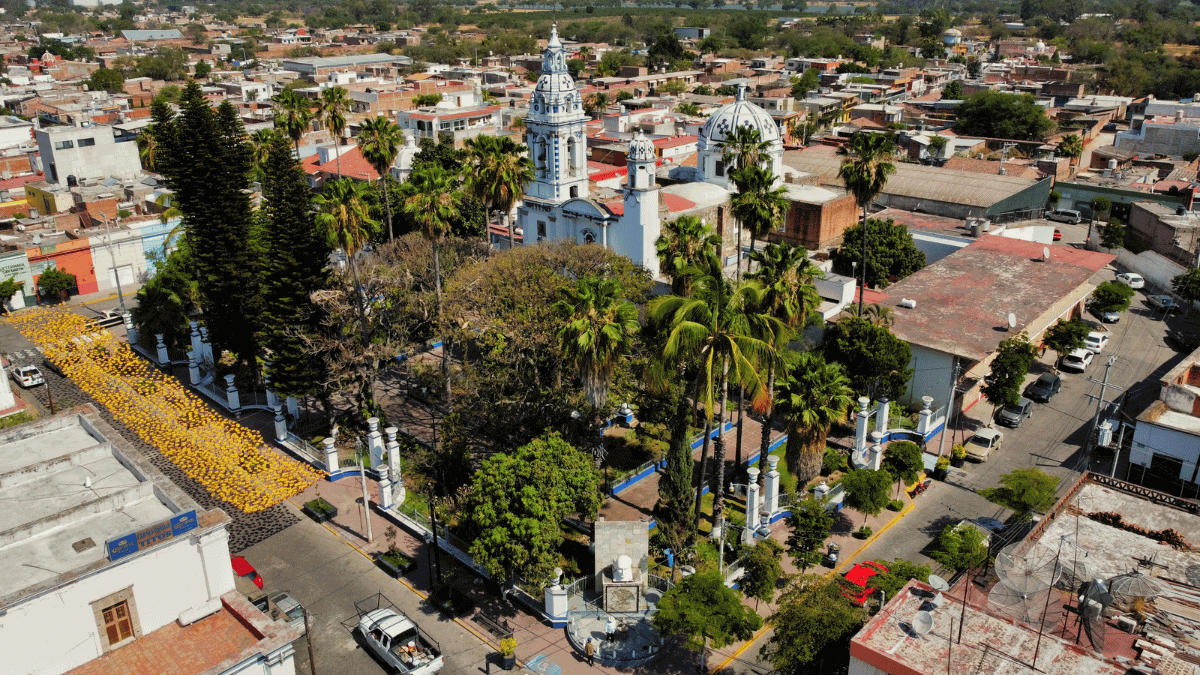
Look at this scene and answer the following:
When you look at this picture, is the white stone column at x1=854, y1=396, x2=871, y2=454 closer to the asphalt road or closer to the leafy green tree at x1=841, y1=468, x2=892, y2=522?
the leafy green tree at x1=841, y1=468, x2=892, y2=522

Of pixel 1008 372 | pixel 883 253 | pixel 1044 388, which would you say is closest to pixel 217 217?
pixel 883 253

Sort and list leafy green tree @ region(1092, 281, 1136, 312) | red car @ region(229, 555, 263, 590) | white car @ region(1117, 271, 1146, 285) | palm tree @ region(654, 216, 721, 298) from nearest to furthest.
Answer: red car @ region(229, 555, 263, 590) < palm tree @ region(654, 216, 721, 298) < leafy green tree @ region(1092, 281, 1136, 312) < white car @ region(1117, 271, 1146, 285)

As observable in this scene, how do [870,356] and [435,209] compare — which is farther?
[435,209]

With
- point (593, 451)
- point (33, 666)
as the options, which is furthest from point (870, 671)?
point (33, 666)

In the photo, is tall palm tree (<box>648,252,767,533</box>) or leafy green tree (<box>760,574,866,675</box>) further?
tall palm tree (<box>648,252,767,533</box>)

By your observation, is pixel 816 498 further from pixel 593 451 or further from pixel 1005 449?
pixel 1005 449

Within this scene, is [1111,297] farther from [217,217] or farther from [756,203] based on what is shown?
[217,217]

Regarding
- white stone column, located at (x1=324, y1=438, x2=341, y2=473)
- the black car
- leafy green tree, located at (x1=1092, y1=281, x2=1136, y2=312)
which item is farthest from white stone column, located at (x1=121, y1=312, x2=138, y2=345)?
leafy green tree, located at (x1=1092, y1=281, x2=1136, y2=312)
